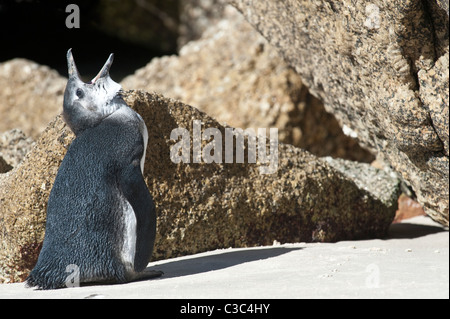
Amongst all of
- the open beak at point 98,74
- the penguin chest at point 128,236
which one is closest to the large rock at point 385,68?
the open beak at point 98,74

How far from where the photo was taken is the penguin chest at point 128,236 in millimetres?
2801

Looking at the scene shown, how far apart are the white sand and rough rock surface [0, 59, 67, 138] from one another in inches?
142

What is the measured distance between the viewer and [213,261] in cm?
326

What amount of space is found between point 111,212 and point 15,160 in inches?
80.6

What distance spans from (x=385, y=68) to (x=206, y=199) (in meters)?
1.24

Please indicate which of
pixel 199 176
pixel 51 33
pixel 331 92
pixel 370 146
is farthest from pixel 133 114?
pixel 51 33

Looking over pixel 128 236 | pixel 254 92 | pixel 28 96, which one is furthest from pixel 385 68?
pixel 28 96

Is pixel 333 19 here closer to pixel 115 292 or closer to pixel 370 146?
pixel 370 146

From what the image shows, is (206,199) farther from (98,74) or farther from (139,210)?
(98,74)

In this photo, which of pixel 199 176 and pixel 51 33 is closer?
pixel 199 176

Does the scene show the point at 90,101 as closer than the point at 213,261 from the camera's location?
Yes

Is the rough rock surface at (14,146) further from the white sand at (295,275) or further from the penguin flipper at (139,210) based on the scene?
the penguin flipper at (139,210)

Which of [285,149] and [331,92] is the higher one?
[331,92]

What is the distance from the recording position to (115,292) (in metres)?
2.47
